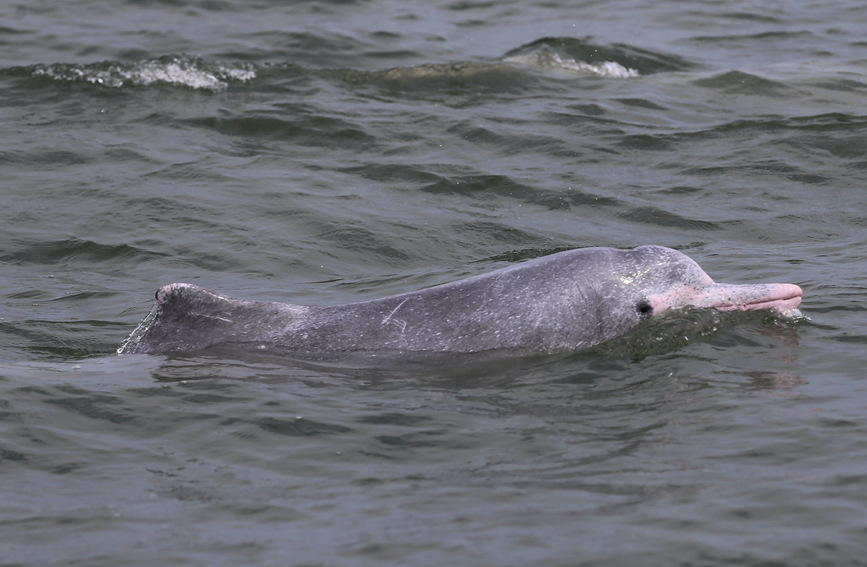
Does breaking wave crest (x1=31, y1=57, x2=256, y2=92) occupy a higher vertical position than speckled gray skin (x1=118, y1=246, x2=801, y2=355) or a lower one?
higher

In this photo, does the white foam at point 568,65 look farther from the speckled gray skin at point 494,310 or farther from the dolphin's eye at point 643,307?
the dolphin's eye at point 643,307

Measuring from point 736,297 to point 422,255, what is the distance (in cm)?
432

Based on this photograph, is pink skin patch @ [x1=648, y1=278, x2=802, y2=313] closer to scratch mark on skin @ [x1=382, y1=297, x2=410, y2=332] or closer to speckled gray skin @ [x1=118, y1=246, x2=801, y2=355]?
speckled gray skin @ [x1=118, y1=246, x2=801, y2=355]

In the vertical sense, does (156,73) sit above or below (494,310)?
above

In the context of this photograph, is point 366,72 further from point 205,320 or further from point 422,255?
point 205,320

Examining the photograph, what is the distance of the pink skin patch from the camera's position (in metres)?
9.40

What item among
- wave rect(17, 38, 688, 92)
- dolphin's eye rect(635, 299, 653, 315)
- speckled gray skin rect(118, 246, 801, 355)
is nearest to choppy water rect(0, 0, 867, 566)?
wave rect(17, 38, 688, 92)

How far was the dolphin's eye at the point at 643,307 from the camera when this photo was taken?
928 cm

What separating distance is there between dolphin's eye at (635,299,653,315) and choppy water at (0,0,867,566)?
1.11 feet

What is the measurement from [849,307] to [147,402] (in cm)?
561

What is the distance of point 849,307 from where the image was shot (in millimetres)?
10047

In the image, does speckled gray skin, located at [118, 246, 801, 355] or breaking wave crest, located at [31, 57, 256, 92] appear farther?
breaking wave crest, located at [31, 57, 256, 92]

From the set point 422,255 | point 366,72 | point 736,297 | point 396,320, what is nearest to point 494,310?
point 396,320

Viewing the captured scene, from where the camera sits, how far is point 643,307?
929cm
